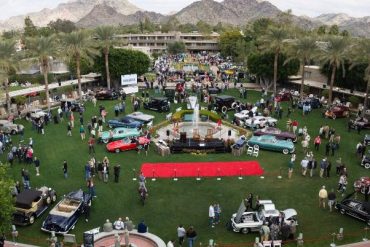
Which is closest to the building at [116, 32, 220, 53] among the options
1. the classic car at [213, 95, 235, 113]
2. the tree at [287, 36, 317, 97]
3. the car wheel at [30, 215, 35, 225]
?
the tree at [287, 36, 317, 97]

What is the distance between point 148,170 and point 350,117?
82.8 ft

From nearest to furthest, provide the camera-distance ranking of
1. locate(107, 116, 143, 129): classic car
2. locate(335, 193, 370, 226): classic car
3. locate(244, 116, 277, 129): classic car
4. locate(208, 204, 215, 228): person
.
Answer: locate(208, 204, 215, 228): person
locate(335, 193, 370, 226): classic car
locate(107, 116, 143, 129): classic car
locate(244, 116, 277, 129): classic car

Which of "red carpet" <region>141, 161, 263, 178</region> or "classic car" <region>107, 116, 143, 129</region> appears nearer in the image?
"red carpet" <region>141, 161, 263, 178</region>

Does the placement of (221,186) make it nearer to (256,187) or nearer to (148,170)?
(256,187)

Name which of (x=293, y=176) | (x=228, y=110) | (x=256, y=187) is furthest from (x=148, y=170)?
(x=228, y=110)

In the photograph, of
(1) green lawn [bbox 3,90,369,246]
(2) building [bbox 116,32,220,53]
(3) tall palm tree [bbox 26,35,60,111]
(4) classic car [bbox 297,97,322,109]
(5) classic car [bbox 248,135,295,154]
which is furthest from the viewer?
(2) building [bbox 116,32,220,53]

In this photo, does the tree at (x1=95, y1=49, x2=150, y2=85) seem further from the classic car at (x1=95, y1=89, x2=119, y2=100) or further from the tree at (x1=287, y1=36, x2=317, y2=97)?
the tree at (x1=287, y1=36, x2=317, y2=97)

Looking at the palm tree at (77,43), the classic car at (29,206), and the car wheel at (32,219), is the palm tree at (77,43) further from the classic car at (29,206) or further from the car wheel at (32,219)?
the car wheel at (32,219)

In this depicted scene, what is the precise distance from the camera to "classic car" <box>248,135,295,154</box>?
3033cm

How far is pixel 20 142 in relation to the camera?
33.0 metres

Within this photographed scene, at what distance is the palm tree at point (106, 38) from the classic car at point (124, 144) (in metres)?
25.5

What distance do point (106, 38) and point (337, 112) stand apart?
103 feet

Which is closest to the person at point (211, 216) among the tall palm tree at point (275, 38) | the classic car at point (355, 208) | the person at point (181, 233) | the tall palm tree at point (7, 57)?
the person at point (181, 233)

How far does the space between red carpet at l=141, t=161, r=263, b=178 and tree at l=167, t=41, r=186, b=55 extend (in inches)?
4007
